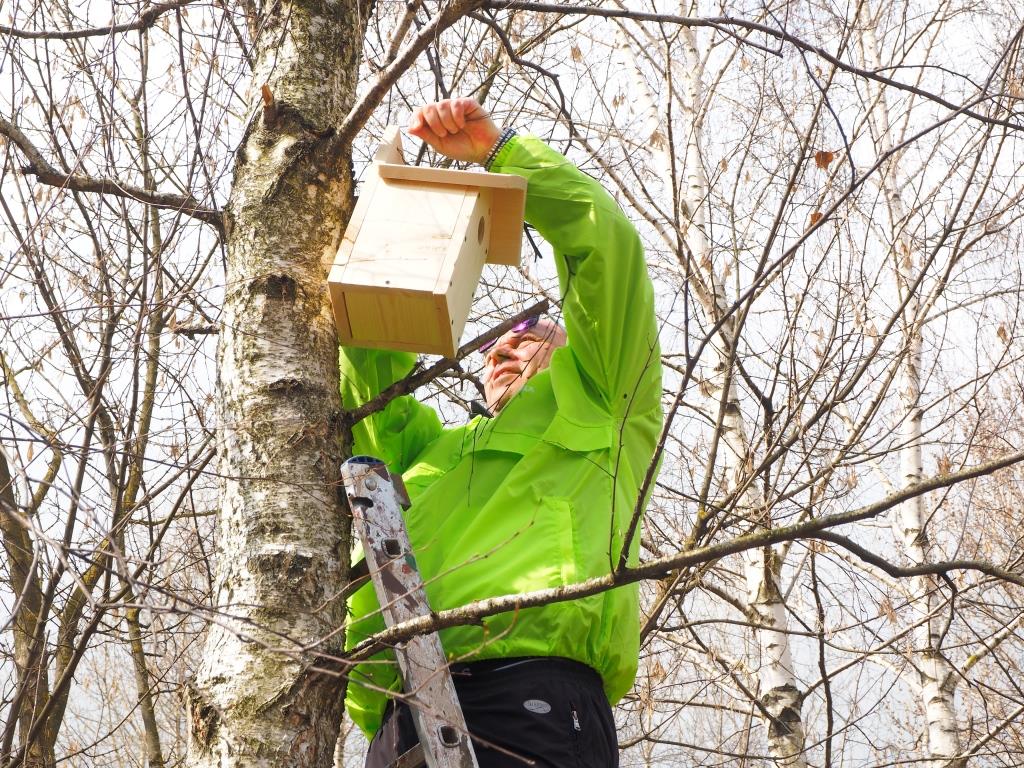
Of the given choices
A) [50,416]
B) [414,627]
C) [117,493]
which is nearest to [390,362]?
[117,493]

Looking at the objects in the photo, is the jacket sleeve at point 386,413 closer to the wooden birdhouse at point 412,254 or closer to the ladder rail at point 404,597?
the wooden birdhouse at point 412,254

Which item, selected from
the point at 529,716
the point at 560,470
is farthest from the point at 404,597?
the point at 560,470

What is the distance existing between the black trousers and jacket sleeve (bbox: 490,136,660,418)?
0.61 metres

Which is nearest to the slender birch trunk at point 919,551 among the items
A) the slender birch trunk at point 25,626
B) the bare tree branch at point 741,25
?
the bare tree branch at point 741,25

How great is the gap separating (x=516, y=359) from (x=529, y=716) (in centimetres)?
110

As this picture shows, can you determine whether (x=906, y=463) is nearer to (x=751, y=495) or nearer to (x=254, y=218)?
(x=751, y=495)

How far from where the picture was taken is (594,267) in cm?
224

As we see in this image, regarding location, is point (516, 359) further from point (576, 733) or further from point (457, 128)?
point (576, 733)

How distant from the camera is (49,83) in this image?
2518mm

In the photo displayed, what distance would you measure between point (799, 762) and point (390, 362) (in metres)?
2.57

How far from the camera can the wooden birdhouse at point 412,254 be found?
2119 millimetres

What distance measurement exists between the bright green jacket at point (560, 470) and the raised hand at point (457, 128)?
54mm

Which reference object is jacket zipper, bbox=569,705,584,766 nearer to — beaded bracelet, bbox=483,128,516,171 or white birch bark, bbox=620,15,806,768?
beaded bracelet, bbox=483,128,516,171

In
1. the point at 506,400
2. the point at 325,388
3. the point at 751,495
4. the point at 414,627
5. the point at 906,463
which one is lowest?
the point at 414,627
